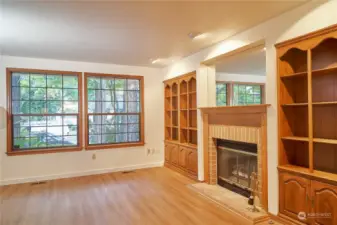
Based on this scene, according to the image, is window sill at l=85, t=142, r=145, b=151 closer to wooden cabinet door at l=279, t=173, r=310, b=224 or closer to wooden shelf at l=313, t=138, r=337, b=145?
wooden cabinet door at l=279, t=173, r=310, b=224

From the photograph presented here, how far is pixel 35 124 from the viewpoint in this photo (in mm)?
4879

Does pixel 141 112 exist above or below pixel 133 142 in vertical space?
above

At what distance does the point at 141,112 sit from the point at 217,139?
232cm

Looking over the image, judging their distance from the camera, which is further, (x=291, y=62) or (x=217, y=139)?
(x=217, y=139)

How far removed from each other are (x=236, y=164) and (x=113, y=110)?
320 cm

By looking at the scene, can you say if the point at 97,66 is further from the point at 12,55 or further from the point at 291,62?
the point at 291,62

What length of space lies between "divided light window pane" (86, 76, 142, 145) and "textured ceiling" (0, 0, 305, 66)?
117 cm

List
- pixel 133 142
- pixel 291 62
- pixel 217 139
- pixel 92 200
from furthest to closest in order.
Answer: pixel 133 142 < pixel 217 139 < pixel 92 200 < pixel 291 62

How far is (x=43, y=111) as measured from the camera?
494 centimetres

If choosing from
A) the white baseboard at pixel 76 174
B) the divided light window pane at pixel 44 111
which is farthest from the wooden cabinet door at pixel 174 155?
the divided light window pane at pixel 44 111

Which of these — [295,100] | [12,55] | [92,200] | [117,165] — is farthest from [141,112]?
[295,100]

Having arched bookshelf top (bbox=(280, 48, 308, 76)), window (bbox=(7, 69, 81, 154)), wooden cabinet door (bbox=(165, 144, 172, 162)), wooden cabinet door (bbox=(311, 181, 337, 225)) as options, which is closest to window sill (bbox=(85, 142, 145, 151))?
window (bbox=(7, 69, 81, 154))

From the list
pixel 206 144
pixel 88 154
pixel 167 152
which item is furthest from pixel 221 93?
pixel 88 154

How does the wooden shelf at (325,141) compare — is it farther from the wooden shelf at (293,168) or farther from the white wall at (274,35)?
the white wall at (274,35)
